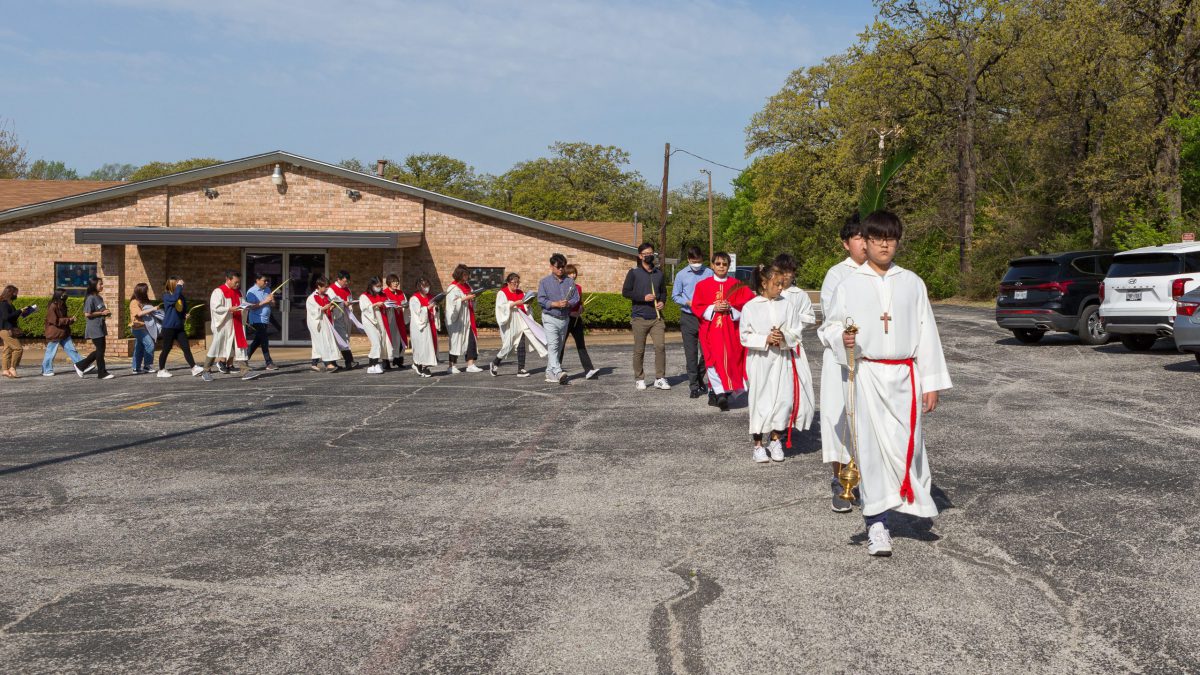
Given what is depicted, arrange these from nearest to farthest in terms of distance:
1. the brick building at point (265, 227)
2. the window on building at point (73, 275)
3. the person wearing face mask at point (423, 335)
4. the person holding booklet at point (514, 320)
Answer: the person holding booklet at point (514, 320) < the person wearing face mask at point (423, 335) < the brick building at point (265, 227) < the window on building at point (73, 275)

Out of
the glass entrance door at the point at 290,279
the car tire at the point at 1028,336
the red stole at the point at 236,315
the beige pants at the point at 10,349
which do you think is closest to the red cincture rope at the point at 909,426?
the red stole at the point at 236,315

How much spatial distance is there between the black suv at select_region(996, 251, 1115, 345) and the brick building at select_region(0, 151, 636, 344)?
534 inches

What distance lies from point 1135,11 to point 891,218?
2971cm

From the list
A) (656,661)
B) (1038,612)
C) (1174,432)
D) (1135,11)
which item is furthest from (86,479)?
(1135,11)

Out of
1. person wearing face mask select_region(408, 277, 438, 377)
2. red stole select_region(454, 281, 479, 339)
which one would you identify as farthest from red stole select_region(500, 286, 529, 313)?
person wearing face mask select_region(408, 277, 438, 377)

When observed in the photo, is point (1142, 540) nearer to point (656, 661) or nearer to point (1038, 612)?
point (1038, 612)

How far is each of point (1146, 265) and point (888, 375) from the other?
1294 cm

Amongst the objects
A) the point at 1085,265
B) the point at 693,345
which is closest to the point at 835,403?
the point at 693,345

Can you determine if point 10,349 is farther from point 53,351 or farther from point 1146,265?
point 1146,265

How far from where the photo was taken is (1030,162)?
1510 inches

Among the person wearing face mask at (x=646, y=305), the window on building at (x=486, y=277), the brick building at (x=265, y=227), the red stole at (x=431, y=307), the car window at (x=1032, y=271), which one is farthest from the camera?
the window on building at (x=486, y=277)

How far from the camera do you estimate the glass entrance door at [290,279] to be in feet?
88.7

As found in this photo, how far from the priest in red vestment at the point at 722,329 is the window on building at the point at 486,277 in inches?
686

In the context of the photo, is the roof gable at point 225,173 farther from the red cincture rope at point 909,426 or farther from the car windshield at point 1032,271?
the red cincture rope at point 909,426
